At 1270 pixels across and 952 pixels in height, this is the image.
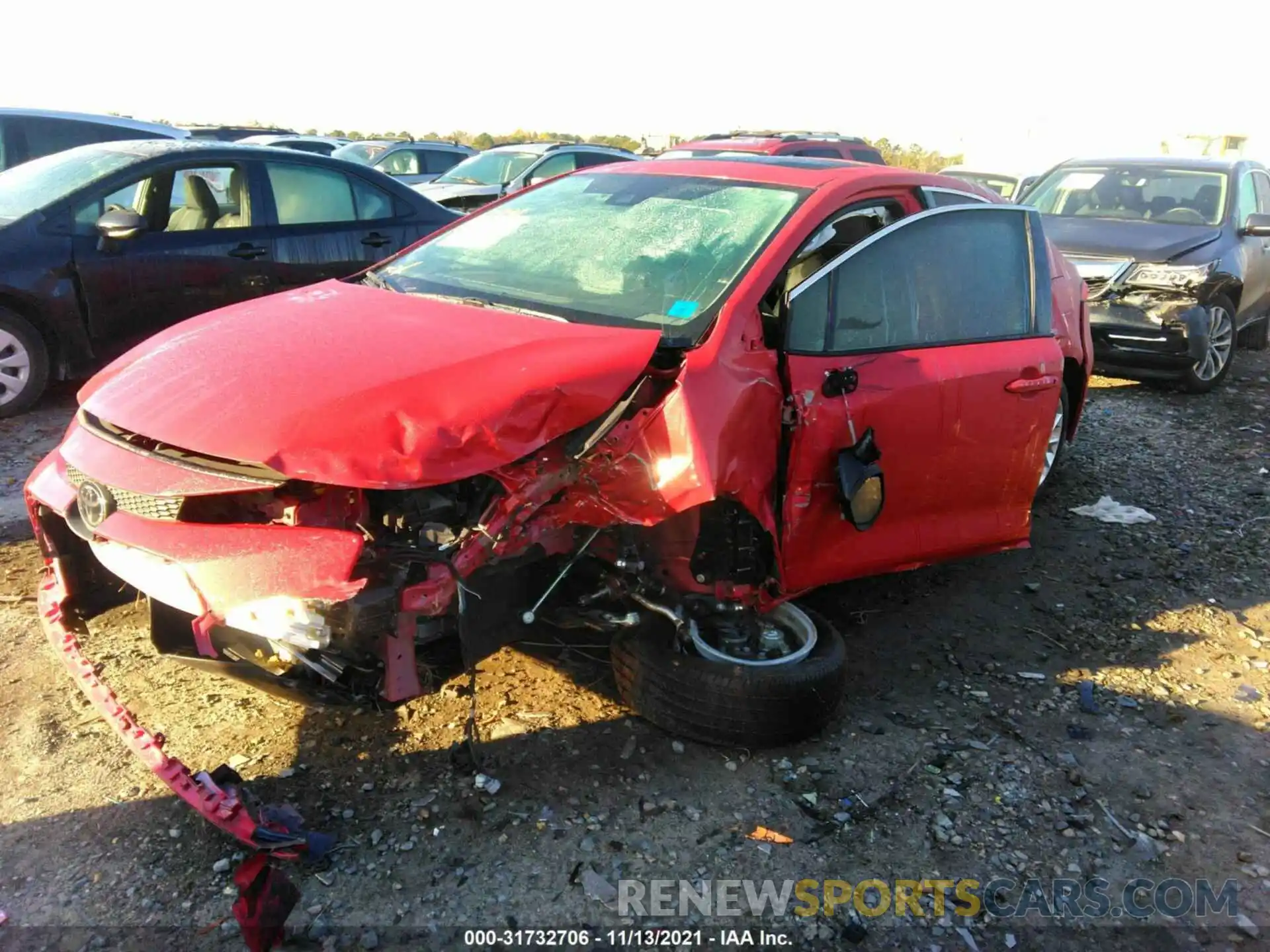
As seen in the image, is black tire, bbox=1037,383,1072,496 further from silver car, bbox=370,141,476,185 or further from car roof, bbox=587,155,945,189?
silver car, bbox=370,141,476,185

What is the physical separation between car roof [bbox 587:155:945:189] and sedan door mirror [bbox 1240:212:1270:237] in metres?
5.06

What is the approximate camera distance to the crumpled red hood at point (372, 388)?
2328mm

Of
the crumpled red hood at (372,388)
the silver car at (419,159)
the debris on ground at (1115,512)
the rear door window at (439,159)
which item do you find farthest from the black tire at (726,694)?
the rear door window at (439,159)

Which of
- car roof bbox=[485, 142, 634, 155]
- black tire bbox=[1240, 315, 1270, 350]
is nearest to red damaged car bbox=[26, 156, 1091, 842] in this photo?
black tire bbox=[1240, 315, 1270, 350]

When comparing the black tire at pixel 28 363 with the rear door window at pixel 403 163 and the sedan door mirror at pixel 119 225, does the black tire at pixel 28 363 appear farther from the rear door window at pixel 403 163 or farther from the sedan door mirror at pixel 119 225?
the rear door window at pixel 403 163

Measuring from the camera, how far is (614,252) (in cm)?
342

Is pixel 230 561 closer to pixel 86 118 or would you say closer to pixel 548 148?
pixel 86 118

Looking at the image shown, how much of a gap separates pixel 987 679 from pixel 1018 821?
82 centimetres

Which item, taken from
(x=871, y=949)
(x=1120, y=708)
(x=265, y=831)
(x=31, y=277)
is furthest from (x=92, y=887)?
(x=31, y=277)

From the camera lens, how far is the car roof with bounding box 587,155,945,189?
3496 millimetres

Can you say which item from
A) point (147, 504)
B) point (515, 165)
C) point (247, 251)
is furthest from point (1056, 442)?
point (515, 165)

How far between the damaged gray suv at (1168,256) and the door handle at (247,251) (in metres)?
6.07

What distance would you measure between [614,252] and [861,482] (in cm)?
121

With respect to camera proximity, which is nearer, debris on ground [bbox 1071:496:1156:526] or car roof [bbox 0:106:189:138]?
debris on ground [bbox 1071:496:1156:526]
